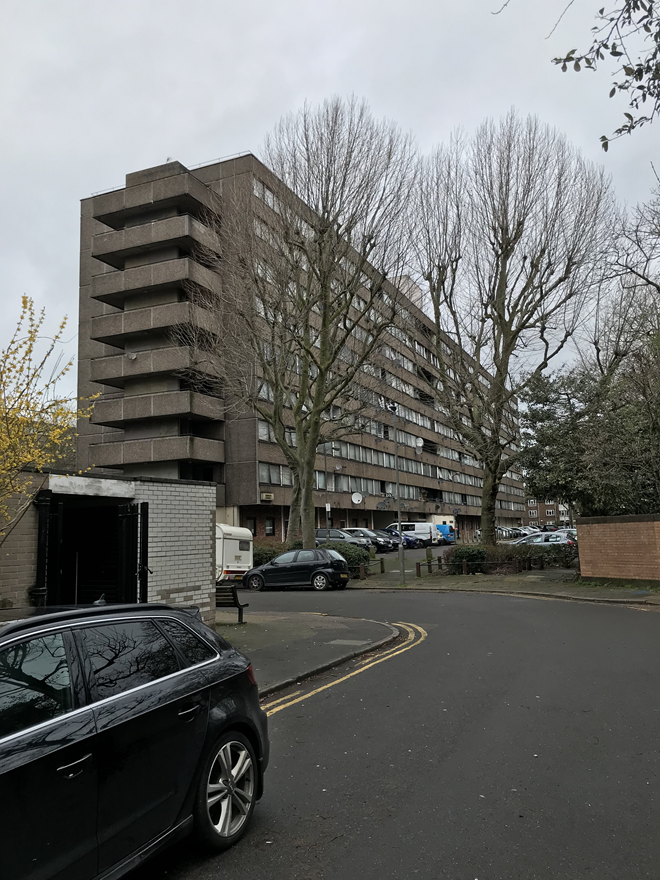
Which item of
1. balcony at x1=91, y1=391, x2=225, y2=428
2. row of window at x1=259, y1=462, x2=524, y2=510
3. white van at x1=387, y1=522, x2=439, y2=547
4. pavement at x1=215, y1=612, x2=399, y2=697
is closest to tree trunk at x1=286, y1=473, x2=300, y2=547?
balcony at x1=91, y1=391, x2=225, y2=428

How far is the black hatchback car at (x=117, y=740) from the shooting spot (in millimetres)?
2732

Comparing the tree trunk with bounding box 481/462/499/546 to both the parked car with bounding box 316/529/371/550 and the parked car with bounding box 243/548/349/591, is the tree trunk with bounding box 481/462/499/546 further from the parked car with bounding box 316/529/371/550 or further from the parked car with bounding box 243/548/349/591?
the parked car with bounding box 316/529/371/550

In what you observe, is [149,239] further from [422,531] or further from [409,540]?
[422,531]

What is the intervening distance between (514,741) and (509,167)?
79.4ft

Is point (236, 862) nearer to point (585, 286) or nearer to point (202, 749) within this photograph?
point (202, 749)

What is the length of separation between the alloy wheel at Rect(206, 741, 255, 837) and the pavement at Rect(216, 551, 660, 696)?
12.7 ft

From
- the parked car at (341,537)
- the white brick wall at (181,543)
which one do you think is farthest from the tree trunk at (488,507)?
the white brick wall at (181,543)

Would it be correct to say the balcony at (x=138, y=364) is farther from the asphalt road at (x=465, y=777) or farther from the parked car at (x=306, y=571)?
the asphalt road at (x=465, y=777)

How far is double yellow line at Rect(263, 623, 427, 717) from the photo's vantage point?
7449 mm

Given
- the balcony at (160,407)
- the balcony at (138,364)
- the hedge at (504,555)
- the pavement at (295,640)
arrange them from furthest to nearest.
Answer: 1. the balcony at (138,364)
2. the balcony at (160,407)
3. the hedge at (504,555)
4. the pavement at (295,640)

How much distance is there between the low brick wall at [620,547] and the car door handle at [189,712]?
1809 centimetres

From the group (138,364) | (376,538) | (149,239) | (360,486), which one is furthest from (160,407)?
(360,486)

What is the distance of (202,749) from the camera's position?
372 cm

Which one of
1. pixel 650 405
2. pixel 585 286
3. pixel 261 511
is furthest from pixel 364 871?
pixel 261 511
